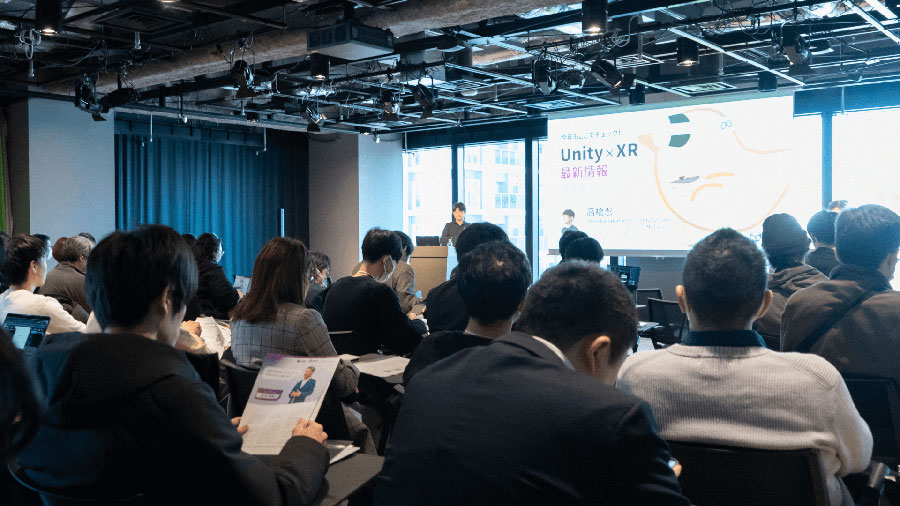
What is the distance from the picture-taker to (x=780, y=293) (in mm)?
3346

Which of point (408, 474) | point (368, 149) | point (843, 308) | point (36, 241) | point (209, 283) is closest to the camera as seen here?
point (408, 474)

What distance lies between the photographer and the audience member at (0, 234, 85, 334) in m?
3.44

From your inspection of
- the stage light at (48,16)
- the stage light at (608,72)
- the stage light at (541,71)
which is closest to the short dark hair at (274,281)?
the stage light at (48,16)

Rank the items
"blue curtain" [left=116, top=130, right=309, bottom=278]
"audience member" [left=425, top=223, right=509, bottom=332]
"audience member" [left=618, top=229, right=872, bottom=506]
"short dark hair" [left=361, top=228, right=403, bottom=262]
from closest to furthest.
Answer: "audience member" [left=618, top=229, right=872, bottom=506] → "audience member" [left=425, top=223, right=509, bottom=332] → "short dark hair" [left=361, top=228, right=403, bottom=262] → "blue curtain" [left=116, top=130, right=309, bottom=278]

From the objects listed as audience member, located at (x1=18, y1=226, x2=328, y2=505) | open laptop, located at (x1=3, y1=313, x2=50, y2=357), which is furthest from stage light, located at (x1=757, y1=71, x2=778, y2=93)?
audience member, located at (x1=18, y1=226, x2=328, y2=505)

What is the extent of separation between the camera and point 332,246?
1307 centimetres

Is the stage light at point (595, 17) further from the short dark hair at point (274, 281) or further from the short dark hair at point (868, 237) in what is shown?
the short dark hair at point (274, 281)

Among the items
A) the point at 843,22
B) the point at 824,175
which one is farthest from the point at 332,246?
the point at 843,22

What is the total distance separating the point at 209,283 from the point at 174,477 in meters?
3.93

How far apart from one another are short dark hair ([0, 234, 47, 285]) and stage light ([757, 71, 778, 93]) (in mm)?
7608

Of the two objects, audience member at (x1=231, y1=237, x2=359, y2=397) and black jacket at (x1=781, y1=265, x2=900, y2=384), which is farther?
audience member at (x1=231, y1=237, x2=359, y2=397)

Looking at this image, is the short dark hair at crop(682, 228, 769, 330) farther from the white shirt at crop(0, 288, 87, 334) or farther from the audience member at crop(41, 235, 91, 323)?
the audience member at crop(41, 235, 91, 323)

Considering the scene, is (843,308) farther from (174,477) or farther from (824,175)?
(824,175)

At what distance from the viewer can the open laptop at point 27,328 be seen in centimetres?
277
